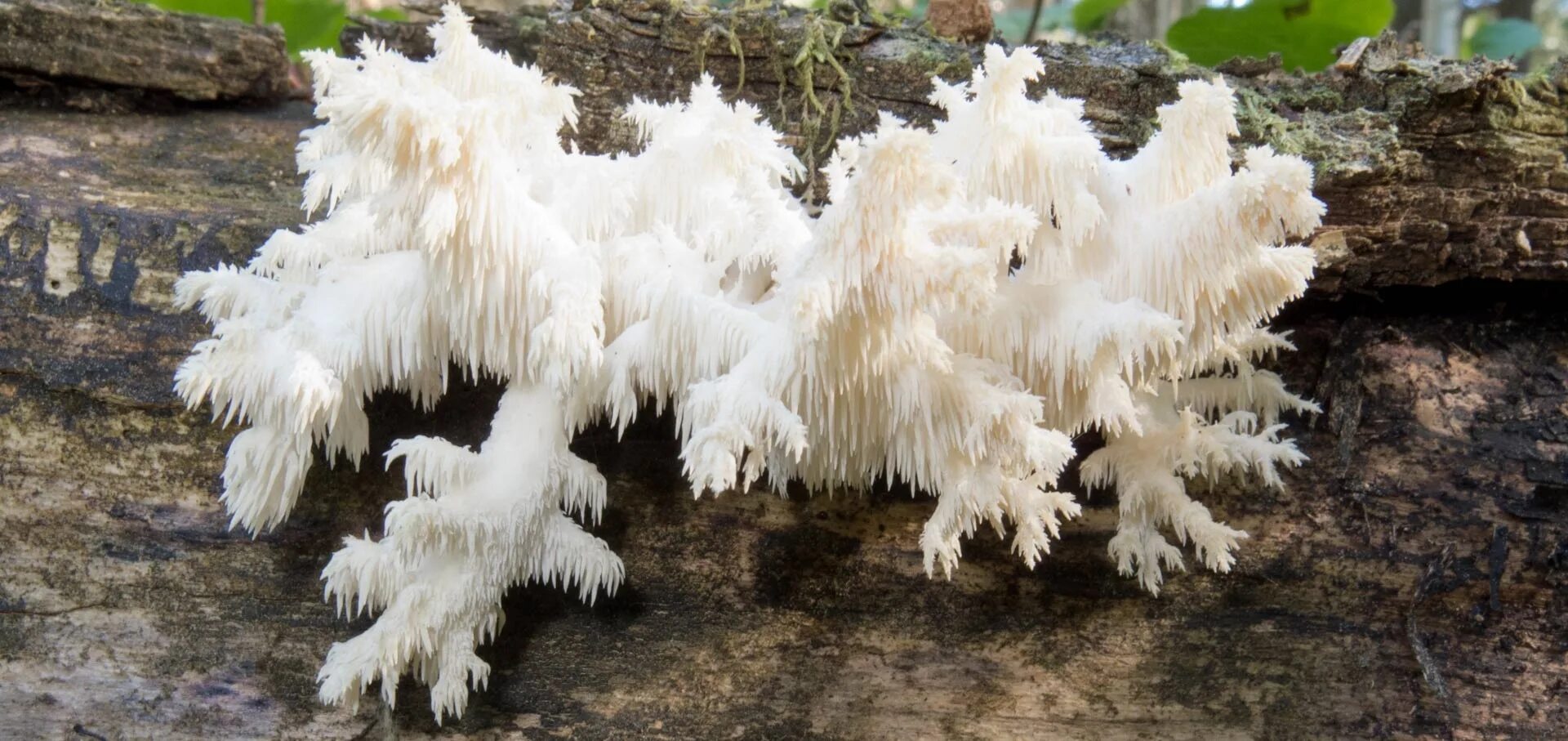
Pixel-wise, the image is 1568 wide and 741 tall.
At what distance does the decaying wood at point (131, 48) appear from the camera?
9.99 ft

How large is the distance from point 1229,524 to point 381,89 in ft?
7.89

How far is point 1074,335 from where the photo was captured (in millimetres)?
1993

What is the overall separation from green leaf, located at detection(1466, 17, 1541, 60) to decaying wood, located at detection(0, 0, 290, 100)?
256 inches

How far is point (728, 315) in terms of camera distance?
209 cm

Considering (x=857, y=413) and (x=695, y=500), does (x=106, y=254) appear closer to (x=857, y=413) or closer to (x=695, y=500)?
(x=695, y=500)

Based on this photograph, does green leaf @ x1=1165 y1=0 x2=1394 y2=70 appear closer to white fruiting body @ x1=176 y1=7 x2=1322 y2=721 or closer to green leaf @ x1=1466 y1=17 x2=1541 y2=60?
green leaf @ x1=1466 y1=17 x2=1541 y2=60

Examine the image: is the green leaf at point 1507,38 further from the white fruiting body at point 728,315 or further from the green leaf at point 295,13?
the green leaf at point 295,13

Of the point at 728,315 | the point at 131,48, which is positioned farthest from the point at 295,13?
the point at 728,315

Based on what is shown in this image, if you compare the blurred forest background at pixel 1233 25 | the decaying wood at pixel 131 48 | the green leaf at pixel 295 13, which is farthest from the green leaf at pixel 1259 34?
the green leaf at pixel 295 13

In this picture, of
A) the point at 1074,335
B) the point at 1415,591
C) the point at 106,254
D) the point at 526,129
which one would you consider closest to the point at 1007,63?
the point at 1074,335

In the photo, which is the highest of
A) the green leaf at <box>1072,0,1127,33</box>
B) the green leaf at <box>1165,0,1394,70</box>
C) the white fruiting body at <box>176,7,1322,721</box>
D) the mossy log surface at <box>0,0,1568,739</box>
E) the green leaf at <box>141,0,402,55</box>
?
the green leaf at <box>1072,0,1127,33</box>

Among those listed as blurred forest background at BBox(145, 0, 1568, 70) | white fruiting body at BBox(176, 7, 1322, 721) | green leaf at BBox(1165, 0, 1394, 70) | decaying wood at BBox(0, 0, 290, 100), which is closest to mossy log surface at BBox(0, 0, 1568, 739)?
white fruiting body at BBox(176, 7, 1322, 721)

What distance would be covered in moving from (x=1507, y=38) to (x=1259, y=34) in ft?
7.87

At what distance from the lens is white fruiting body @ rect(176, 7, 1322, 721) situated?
1.81 meters
